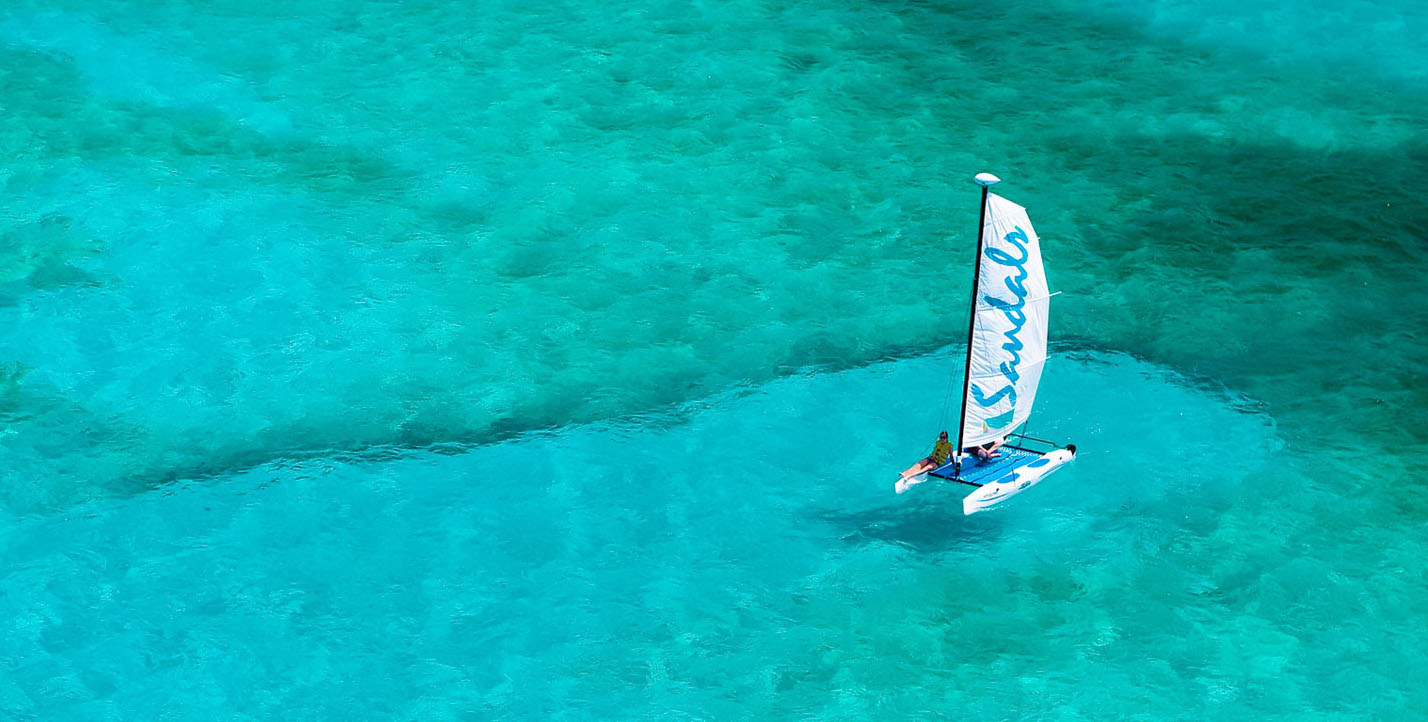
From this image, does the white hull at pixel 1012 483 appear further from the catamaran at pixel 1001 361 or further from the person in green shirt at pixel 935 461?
the person in green shirt at pixel 935 461

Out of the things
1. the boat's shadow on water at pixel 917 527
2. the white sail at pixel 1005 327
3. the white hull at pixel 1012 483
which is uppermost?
the white sail at pixel 1005 327

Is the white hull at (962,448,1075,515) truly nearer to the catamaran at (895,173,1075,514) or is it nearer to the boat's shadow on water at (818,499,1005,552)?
the catamaran at (895,173,1075,514)

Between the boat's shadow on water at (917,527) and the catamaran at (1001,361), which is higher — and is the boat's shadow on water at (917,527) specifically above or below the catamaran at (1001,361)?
below

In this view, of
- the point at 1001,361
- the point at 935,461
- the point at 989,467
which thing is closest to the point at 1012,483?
the point at 989,467

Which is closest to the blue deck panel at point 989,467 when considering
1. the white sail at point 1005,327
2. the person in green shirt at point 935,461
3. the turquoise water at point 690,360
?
the person in green shirt at point 935,461

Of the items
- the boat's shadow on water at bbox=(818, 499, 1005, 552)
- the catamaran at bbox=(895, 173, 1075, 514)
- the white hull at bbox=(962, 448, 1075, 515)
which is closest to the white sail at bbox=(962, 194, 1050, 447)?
the catamaran at bbox=(895, 173, 1075, 514)

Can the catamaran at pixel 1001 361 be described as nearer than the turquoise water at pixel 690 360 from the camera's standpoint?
Yes
